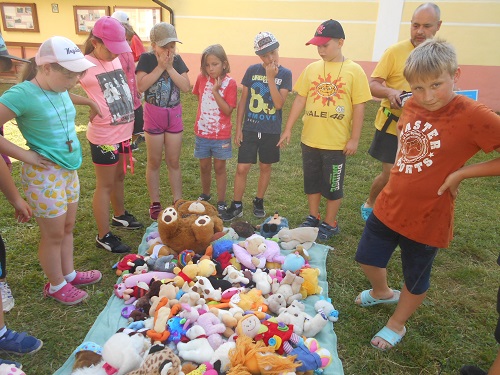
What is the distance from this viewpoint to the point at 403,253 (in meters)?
2.45

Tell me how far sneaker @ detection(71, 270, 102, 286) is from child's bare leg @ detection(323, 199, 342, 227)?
6.65 feet

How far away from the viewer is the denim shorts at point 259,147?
153 inches

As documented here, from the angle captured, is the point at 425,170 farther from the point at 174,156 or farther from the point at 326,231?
the point at 174,156

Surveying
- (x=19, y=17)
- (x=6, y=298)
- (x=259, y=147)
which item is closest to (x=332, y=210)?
(x=259, y=147)

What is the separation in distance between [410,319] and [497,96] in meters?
8.10

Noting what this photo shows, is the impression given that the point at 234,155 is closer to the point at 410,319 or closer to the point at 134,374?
the point at 410,319

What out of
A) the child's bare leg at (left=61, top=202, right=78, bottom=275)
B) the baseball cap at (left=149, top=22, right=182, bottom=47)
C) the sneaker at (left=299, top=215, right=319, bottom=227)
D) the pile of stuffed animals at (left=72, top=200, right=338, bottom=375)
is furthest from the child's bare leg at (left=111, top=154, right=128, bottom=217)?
the sneaker at (left=299, top=215, right=319, bottom=227)

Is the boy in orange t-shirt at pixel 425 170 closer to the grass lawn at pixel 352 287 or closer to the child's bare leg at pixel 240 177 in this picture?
the grass lawn at pixel 352 287

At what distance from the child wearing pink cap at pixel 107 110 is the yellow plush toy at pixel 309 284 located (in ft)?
4.86

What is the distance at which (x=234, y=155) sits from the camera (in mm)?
5855

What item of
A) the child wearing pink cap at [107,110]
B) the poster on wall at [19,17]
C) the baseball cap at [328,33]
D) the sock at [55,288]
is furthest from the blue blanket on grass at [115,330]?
the poster on wall at [19,17]

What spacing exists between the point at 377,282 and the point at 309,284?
463mm

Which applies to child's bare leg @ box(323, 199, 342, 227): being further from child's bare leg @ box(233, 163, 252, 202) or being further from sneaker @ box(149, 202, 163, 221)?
sneaker @ box(149, 202, 163, 221)

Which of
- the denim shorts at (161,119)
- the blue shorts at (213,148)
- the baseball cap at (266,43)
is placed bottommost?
the blue shorts at (213,148)
